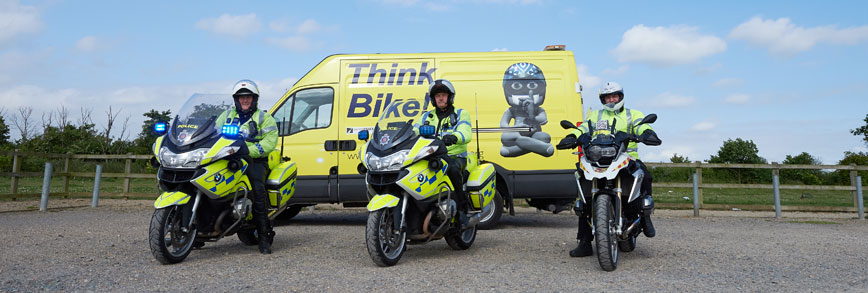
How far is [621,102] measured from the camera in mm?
5246

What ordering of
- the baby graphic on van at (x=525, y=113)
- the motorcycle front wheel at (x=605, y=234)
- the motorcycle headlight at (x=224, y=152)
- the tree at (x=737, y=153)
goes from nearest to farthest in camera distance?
the motorcycle front wheel at (x=605, y=234)
the motorcycle headlight at (x=224, y=152)
the baby graphic on van at (x=525, y=113)
the tree at (x=737, y=153)

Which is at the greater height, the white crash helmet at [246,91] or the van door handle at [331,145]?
the white crash helmet at [246,91]

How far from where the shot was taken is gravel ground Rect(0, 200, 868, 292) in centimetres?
409

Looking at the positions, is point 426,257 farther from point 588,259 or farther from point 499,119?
point 499,119

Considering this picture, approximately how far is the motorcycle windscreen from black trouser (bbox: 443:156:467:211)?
1.94 m

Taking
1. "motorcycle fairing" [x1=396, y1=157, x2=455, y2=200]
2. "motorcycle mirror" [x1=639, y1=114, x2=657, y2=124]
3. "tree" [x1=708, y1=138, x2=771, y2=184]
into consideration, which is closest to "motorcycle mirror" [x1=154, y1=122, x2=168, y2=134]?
"motorcycle fairing" [x1=396, y1=157, x2=455, y2=200]

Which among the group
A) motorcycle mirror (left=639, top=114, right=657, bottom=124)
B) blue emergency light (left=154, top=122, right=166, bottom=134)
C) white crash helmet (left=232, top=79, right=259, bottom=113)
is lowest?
blue emergency light (left=154, top=122, right=166, bottom=134)

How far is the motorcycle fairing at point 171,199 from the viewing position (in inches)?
Answer: 181

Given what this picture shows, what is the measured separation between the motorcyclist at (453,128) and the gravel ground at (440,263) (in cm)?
55

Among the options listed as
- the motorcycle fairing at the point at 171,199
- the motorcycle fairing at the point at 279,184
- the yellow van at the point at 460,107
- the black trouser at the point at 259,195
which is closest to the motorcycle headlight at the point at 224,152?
the motorcycle fairing at the point at 171,199

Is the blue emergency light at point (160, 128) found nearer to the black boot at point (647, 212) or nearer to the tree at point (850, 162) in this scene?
the black boot at point (647, 212)

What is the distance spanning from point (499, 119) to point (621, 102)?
2.78m

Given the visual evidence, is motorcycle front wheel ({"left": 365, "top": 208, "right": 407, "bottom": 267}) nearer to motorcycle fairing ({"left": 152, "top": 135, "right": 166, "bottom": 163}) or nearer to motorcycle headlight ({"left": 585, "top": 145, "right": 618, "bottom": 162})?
motorcycle headlight ({"left": 585, "top": 145, "right": 618, "bottom": 162})

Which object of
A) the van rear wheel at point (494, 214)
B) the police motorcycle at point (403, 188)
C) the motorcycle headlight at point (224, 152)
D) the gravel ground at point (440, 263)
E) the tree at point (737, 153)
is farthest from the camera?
the tree at point (737, 153)
